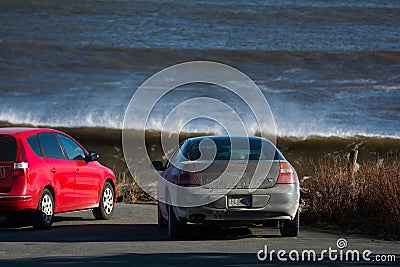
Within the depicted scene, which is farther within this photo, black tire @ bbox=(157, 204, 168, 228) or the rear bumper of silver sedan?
black tire @ bbox=(157, 204, 168, 228)

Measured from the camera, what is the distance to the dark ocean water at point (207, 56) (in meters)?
37.1

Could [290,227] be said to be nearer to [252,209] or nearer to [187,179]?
[252,209]

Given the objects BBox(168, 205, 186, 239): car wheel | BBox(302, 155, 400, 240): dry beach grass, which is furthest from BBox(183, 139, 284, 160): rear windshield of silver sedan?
BBox(302, 155, 400, 240): dry beach grass

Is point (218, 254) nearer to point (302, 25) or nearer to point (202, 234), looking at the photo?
point (202, 234)

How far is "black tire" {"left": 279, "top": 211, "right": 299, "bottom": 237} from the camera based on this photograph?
1291 cm

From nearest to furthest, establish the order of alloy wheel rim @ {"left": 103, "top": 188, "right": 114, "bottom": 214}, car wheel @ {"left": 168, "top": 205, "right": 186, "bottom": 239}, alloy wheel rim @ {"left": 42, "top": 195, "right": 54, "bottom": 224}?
car wheel @ {"left": 168, "top": 205, "right": 186, "bottom": 239} → alloy wheel rim @ {"left": 42, "top": 195, "right": 54, "bottom": 224} → alloy wheel rim @ {"left": 103, "top": 188, "right": 114, "bottom": 214}

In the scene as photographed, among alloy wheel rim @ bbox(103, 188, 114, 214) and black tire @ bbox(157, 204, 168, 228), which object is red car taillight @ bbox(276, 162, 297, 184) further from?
alloy wheel rim @ bbox(103, 188, 114, 214)

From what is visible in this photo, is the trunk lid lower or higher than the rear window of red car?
lower

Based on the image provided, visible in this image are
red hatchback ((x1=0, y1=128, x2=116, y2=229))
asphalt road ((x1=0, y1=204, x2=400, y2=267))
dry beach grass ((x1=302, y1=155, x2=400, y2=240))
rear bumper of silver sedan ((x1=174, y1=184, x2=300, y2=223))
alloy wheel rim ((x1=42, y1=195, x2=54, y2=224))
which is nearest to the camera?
asphalt road ((x1=0, y1=204, x2=400, y2=267))

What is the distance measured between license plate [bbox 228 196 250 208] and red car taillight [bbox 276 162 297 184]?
1.66 ft

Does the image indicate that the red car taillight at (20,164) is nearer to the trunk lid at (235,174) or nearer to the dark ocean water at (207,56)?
the trunk lid at (235,174)

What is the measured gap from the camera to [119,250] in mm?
11500

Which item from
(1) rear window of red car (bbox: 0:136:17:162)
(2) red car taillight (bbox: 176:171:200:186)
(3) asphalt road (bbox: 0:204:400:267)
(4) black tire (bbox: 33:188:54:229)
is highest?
(1) rear window of red car (bbox: 0:136:17:162)

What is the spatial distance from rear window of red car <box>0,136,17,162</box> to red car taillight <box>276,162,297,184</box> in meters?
4.03
